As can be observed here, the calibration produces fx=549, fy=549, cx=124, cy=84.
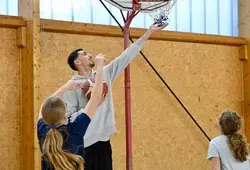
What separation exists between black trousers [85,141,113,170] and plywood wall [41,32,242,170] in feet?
6.16

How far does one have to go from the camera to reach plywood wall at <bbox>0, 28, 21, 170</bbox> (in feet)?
19.4

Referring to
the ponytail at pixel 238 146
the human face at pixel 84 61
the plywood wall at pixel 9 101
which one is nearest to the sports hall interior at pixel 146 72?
the plywood wall at pixel 9 101

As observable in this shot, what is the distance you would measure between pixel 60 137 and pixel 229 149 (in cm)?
144

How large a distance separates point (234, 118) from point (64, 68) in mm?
2933

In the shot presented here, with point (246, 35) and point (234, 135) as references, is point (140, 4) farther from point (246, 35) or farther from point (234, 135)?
point (246, 35)

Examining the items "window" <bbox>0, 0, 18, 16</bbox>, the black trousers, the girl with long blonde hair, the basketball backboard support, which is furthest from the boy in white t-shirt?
"window" <bbox>0, 0, 18, 16</bbox>

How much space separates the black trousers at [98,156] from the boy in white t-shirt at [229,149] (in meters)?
0.98

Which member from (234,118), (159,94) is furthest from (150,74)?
(234,118)

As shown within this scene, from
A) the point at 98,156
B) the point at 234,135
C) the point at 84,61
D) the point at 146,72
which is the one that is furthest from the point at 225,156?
the point at 146,72

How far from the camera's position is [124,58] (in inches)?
177

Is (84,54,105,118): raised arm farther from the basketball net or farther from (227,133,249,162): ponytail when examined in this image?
the basketball net

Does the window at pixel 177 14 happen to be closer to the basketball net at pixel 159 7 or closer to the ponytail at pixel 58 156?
the basketball net at pixel 159 7

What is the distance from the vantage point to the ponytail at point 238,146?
3.79 m

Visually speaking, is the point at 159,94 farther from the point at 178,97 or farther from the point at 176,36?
the point at 176,36
